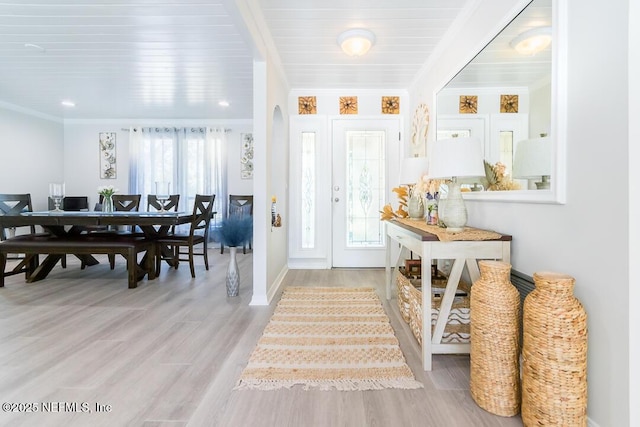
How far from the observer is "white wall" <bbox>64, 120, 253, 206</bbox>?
237 inches

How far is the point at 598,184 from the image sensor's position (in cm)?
116

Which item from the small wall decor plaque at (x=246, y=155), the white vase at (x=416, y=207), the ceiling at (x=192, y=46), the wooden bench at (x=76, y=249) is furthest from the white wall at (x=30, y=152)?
the white vase at (x=416, y=207)

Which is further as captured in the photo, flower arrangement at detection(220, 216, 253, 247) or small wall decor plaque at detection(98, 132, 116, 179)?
small wall decor plaque at detection(98, 132, 116, 179)

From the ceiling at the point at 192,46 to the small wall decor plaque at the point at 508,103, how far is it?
1.00 meters

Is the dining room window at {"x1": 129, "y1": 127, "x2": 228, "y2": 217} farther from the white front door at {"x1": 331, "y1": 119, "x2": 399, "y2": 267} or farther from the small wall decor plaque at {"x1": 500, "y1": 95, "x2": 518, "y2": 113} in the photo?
the small wall decor plaque at {"x1": 500, "y1": 95, "x2": 518, "y2": 113}

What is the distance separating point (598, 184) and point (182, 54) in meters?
3.55

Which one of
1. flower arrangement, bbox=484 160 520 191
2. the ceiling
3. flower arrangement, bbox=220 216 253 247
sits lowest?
flower arrangement, bbox=220 216 253 247

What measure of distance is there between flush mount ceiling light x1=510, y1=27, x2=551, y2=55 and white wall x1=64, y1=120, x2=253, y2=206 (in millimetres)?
5032

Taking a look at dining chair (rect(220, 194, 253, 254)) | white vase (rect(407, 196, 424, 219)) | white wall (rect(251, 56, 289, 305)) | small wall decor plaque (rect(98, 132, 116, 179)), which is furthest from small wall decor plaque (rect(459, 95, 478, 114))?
small wall decor plaque (rect(98, 132, 116, 179))

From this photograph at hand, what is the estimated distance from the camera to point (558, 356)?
115 centimetres

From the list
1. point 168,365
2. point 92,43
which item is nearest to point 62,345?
point 168,365

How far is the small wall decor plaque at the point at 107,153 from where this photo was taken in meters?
6.07

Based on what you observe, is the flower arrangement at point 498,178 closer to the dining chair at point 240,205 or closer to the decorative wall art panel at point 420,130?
the decorative wall art panel at point 420,130

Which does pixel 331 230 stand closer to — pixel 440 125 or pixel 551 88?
pixel 440 125
